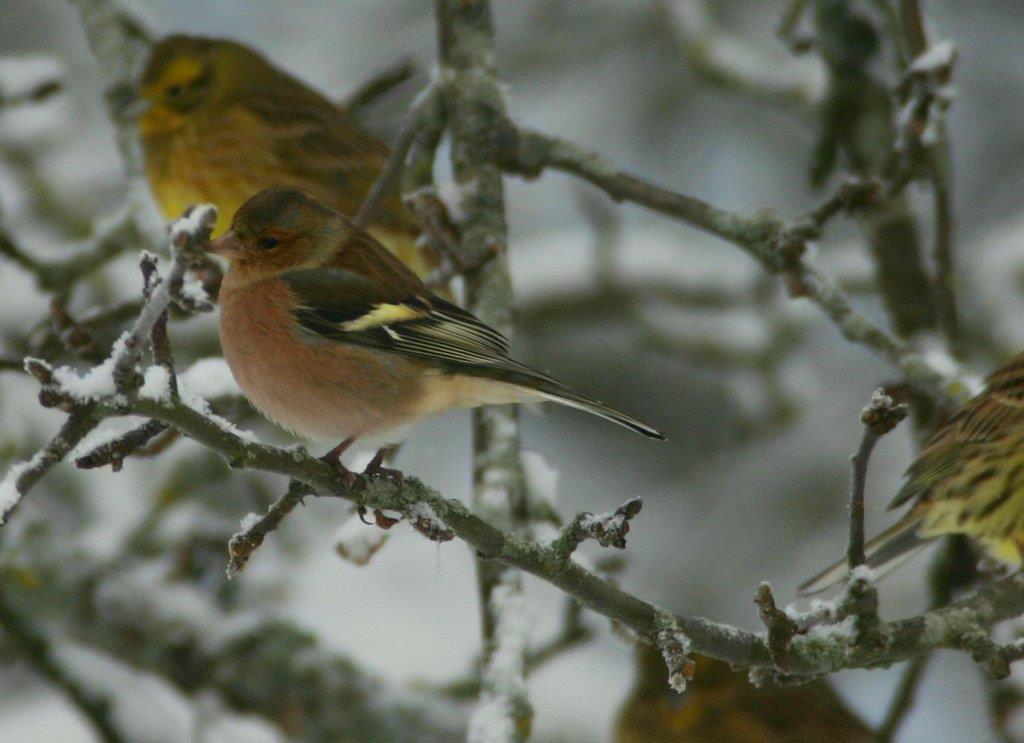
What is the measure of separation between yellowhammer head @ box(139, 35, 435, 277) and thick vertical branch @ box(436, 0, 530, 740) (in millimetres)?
622

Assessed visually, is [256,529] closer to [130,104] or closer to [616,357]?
[130,104]

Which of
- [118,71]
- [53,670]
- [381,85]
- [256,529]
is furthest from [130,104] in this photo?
[256,529]

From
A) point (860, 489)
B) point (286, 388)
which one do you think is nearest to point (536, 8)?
point (286, 388)

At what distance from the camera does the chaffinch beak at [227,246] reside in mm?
3594

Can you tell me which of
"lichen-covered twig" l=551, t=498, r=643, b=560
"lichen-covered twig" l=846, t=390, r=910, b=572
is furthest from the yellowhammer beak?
"lichen-covered twig" l=846, t=390, r=910, b=572

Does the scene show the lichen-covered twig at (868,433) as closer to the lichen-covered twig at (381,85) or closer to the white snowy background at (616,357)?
the white snowy background at (616,357)

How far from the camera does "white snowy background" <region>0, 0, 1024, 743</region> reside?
23.1 feet

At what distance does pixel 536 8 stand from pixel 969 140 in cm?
355

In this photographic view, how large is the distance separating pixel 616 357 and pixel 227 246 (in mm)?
5988

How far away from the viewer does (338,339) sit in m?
3.62

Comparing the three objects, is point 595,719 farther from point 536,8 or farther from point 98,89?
point 98,89

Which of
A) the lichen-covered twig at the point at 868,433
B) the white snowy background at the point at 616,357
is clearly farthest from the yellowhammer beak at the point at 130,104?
the lichen-covered twig at the point at 868,433

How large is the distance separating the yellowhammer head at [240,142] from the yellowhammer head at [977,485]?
221cm

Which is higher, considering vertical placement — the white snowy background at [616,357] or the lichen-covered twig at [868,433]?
the white snowy background at [616,357]
